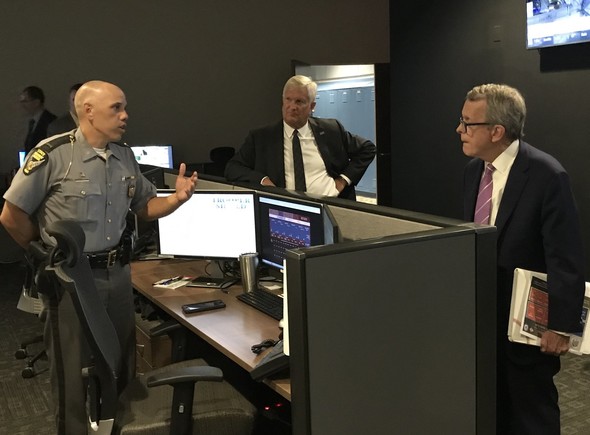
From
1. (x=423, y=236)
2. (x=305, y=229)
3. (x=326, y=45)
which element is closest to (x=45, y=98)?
(x=326, y=45)

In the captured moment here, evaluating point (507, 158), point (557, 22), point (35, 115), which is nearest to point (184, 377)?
point (507, 158)

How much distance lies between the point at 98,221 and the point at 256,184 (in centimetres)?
84

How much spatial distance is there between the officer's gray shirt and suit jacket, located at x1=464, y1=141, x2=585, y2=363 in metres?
1.42

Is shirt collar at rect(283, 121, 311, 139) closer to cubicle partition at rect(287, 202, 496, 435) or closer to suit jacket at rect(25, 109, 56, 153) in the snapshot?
cubicle partition at rect(287, 202, 496, 435)

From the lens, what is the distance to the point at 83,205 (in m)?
2.46

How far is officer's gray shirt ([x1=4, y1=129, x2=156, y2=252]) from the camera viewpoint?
242 cm

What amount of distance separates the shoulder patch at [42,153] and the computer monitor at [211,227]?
59 cm

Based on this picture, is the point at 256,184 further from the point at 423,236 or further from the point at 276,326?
the point at 423,236

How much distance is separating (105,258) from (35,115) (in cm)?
376

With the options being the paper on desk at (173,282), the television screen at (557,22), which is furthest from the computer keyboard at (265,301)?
the television screen at (557,22)

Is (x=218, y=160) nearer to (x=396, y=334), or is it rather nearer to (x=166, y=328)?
(x=166, y=328)

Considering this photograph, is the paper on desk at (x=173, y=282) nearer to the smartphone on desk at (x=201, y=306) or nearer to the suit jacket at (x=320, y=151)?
the smartphone on desk at (x=201, y=306)

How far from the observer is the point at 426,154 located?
5.34m

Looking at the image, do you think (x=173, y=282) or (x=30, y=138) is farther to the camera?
(x=30, y=138)
